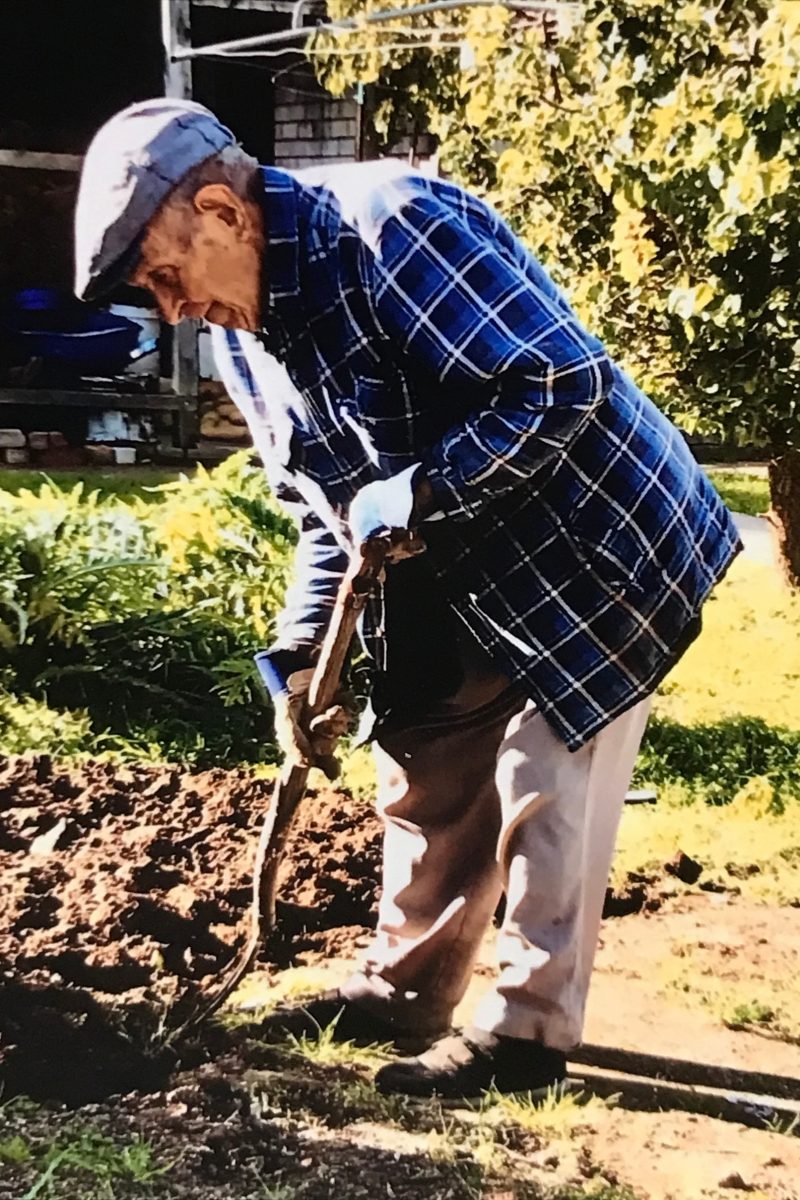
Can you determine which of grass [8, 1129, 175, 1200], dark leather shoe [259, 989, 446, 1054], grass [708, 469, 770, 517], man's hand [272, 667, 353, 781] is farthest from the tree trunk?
grass [8, 1129, 175, 1200]

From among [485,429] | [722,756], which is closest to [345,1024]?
[722,756]

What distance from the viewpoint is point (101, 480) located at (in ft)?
5.78

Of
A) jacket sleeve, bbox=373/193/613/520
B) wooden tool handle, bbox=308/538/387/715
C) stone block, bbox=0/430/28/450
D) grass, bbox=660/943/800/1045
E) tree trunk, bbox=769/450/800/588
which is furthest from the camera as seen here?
tree trunk, bbox=769/450/800/588

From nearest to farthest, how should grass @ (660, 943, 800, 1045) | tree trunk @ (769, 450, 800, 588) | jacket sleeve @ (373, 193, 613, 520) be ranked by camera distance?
jacket sleeve @ (373, 193, 613, 520)
grass @ (660, 943, 800, 1045)
tree trunk @ (769, 450, 800, 588)

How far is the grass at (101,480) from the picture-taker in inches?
65.9

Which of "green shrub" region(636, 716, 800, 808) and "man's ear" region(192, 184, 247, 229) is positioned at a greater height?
"man's ear" region(192, 184, 247, 229)

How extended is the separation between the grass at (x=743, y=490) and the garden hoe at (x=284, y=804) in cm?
44

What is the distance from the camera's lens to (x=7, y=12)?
5.28 feet

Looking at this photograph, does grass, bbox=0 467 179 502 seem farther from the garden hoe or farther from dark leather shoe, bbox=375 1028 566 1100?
dark leather shoe, bbox=375 1028 566 1100

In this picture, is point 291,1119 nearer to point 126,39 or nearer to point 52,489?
point 52,489

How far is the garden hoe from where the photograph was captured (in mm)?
1452

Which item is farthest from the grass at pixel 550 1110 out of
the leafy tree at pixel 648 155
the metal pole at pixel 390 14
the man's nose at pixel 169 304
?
the metal pole at pixel 390 14

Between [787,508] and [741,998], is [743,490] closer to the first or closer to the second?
[787,508]

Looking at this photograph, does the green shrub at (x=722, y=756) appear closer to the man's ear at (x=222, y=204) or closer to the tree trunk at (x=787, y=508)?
the tree trunk at (x=787, y=508)
